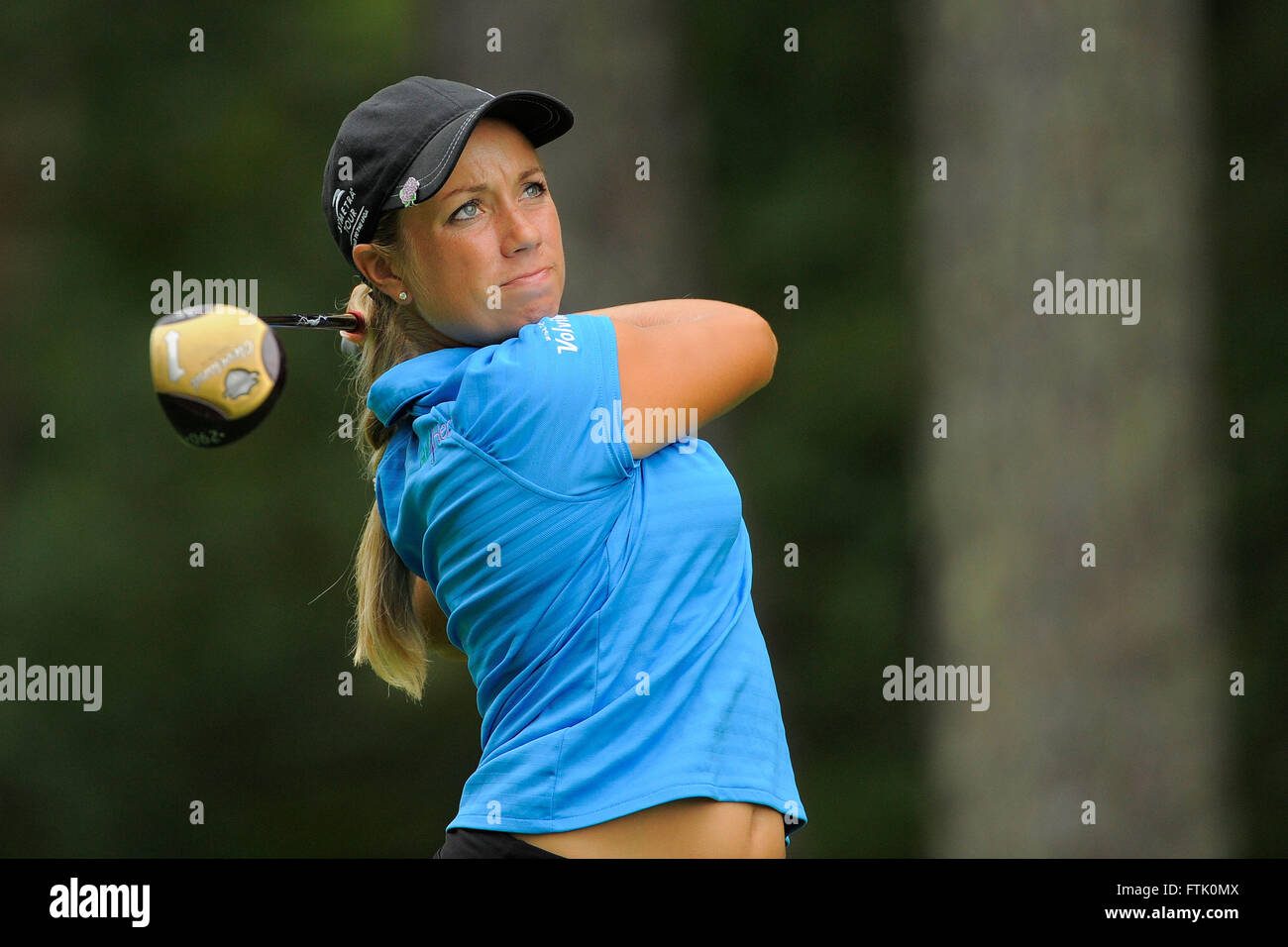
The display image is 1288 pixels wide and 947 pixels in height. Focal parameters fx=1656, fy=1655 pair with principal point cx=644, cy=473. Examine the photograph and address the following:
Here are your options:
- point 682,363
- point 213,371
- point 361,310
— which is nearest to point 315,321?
point 361,310

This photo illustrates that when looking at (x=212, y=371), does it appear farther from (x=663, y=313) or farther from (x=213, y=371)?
(x=663, y=313)

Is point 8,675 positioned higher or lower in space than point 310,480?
lower

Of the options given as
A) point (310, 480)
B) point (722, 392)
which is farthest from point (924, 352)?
point (310, 480)

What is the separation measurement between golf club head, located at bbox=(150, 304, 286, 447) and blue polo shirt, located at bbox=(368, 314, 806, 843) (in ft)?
1.01

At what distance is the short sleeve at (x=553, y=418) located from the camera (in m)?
2.85

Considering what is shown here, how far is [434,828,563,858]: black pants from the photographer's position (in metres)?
2.86

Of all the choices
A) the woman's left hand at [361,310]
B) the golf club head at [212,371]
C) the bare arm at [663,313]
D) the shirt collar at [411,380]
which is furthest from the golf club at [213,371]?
the bare arm at [663,313]

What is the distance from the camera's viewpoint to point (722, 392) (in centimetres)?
296

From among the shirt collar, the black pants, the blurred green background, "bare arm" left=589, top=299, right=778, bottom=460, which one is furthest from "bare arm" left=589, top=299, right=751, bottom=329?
the blurred green background

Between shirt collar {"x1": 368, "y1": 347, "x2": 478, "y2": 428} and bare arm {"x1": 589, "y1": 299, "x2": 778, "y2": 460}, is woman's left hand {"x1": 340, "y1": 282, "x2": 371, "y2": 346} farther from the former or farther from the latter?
bare arm {"x1": 589, "y1": 299, "x2": 778, "y2": 460}

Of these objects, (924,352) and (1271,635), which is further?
(1271,635)

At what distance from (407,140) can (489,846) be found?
4.17 feet
